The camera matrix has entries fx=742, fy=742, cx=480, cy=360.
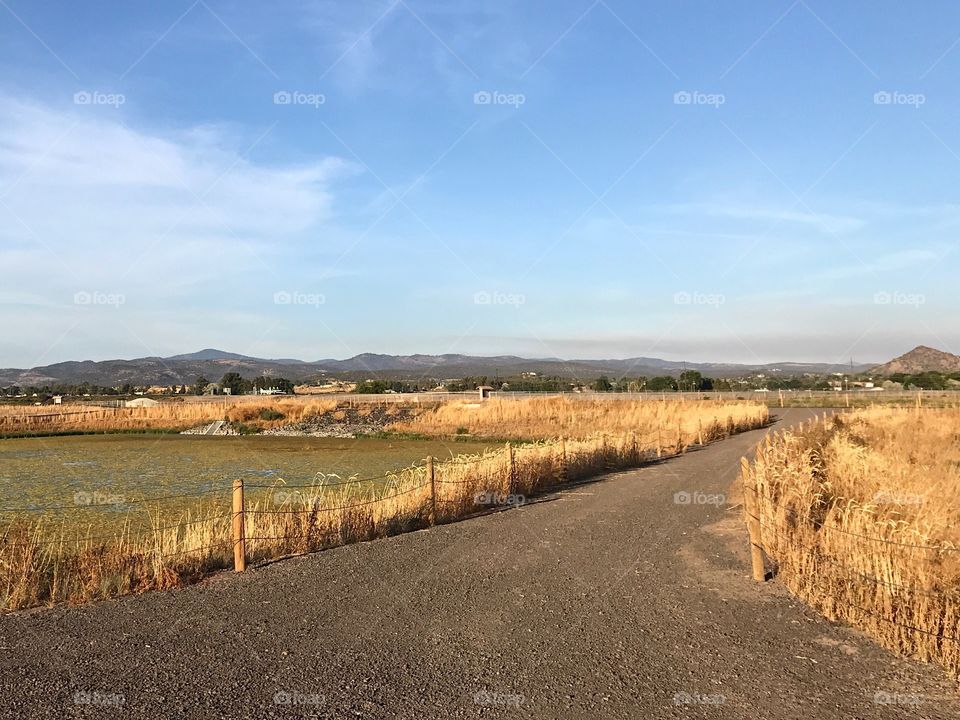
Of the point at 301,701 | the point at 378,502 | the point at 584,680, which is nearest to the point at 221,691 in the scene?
the point at 301,701

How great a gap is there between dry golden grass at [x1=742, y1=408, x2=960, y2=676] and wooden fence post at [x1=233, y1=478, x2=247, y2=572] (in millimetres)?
6634

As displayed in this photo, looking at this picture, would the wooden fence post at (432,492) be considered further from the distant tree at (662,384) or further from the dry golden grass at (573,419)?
the distant tree at (662,384)

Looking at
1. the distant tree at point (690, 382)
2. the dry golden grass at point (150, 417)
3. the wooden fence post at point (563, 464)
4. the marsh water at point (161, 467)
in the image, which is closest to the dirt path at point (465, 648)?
the marsh water at point (161, 467)

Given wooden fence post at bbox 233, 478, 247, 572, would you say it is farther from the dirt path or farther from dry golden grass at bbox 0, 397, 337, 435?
dry golden grass at bbox 0, 397, 337, 435

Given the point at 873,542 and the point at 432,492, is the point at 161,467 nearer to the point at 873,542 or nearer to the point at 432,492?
the point at 432,492

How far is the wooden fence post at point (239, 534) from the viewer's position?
30.7 feet

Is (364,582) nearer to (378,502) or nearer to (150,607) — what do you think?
(150,607)

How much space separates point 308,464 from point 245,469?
2.38 metres

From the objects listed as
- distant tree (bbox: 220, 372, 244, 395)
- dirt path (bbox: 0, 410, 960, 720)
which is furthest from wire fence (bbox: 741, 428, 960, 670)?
distant tree (bbox: 220, 372, 244, 395)

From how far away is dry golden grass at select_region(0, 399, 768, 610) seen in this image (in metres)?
8.35

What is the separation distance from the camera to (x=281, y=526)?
1062cm

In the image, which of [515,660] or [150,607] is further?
[150,607]

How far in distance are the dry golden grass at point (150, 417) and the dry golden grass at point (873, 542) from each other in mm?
44156

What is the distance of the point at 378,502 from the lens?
40.1 ft
